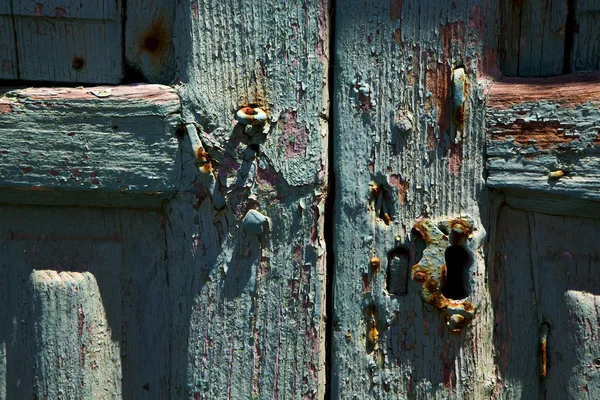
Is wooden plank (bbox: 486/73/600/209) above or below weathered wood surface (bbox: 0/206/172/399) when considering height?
above

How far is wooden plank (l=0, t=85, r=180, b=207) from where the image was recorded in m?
1.18

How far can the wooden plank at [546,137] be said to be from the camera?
105cm

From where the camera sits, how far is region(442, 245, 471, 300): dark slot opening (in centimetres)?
113

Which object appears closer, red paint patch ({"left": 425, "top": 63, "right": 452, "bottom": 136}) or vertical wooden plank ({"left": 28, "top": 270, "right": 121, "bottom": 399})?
red paint patch ({"left": 425, "top": 63, "right": 452, "bottom": 136})

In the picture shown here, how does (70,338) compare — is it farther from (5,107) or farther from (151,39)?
(151,39)

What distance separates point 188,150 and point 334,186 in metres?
0.24

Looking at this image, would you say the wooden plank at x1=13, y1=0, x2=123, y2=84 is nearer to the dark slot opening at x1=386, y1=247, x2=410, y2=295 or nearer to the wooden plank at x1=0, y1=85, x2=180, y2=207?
the wooden plank at x1=0, y1=85, x2=180, y2=207

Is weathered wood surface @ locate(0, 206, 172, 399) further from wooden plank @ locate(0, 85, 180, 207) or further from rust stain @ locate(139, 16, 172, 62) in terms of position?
rust stain @ locate(139, 16, 172, 62)

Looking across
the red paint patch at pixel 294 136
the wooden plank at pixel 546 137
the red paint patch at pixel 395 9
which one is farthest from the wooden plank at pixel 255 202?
the wooden plank at pixel 546 137

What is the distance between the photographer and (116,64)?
1.23m

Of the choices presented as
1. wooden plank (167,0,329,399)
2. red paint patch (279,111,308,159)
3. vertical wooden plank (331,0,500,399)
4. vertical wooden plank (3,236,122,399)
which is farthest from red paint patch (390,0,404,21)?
vertical wooden plank (3,236,122,399)

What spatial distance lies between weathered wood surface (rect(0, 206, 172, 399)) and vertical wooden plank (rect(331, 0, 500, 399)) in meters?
0.33

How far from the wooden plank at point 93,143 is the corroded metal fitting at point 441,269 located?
0.42m

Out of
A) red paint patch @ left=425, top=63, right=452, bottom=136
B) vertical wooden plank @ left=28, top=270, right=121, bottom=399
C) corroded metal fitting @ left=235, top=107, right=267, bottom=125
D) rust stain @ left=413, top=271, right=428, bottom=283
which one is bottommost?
vertical wooden plank @ left=28, top=270, right=121, bottom=399
